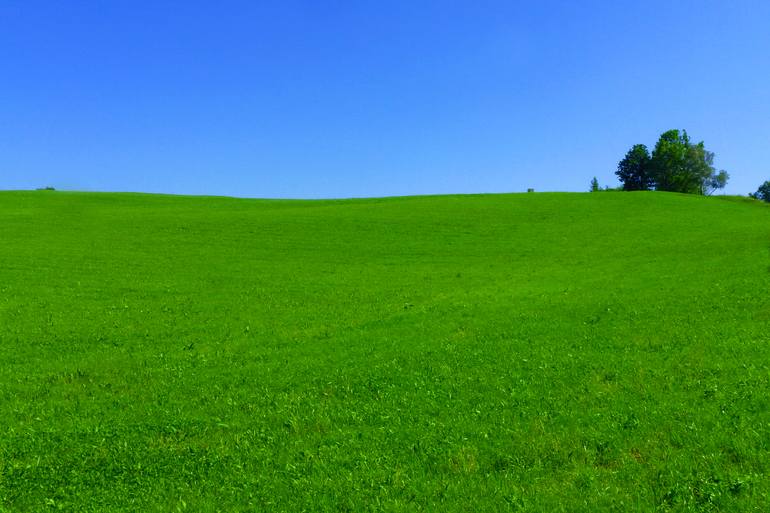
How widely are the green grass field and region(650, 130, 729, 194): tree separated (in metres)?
92.3

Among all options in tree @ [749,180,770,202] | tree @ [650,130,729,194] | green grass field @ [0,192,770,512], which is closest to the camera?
green grass field @ [0,192,770,512]

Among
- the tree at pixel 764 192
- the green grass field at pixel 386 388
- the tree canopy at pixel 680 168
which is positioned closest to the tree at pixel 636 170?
the tree canopy at pixel 680 168

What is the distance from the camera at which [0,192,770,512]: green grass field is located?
663 centimetres

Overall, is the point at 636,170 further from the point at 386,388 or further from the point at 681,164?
the point at 386,388

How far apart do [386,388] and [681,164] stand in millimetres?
116286

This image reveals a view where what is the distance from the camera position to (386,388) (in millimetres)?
9906

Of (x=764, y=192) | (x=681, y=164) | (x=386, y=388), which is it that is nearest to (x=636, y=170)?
(x=681, y=164)

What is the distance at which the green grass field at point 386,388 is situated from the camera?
6629 mm

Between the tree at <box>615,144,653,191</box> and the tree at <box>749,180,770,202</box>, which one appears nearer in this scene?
the tree at <box>615,144,653,191</box>

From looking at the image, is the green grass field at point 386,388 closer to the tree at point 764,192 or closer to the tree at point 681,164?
the tree at point 681,164

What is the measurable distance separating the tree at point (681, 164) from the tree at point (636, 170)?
383 centimetres

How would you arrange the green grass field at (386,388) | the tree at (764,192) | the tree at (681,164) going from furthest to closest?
the tree at (764,192)
the tree at (681,164)
the green grass field at (386,388)

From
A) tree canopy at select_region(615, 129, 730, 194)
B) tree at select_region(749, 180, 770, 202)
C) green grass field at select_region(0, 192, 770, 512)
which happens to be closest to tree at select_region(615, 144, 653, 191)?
tree canopy at select_region(615, 129, 730, 194)

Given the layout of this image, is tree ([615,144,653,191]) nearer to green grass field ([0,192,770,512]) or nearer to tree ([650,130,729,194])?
tree ([650,130,729,194])
